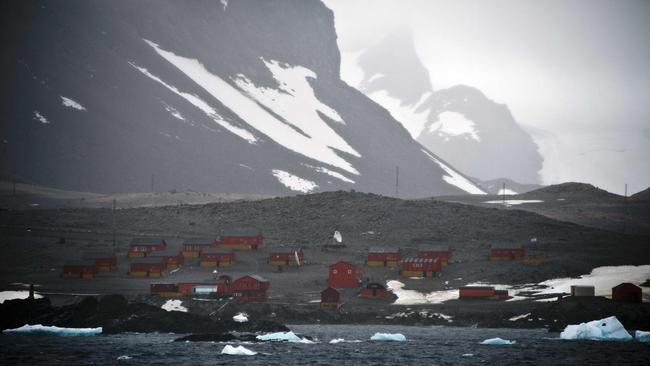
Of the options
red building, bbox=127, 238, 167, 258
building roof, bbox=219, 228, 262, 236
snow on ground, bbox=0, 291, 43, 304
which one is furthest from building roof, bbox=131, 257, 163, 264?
snow on ground, bbox=0, 291, 43, 304

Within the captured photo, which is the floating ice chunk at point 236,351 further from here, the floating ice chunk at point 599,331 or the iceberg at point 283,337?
the floating ice chunk at point 599,331

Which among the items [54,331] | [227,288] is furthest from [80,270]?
[54,331]

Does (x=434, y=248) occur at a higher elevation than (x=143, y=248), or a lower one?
higher

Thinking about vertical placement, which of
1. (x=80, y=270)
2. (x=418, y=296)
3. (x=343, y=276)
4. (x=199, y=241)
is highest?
(x=199, y=241)

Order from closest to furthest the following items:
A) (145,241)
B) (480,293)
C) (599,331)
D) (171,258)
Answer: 1. (599,331)
2. (480,293)
3. (171,258)
4. (145,241)

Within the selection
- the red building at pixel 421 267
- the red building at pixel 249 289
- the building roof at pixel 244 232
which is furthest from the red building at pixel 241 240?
the red building at pixel 249 289

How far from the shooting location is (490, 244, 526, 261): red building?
132750mm

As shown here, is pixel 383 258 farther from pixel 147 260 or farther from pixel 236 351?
pixel 236 351

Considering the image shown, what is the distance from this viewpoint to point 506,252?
5241 inches

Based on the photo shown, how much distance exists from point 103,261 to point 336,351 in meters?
52.1

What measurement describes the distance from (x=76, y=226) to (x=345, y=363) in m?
87.6

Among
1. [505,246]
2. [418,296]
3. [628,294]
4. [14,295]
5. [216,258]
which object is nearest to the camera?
[628,294]

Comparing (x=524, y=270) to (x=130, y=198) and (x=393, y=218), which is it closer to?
(x=393, y=218)

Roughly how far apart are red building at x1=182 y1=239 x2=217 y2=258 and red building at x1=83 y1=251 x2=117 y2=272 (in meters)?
11.0
